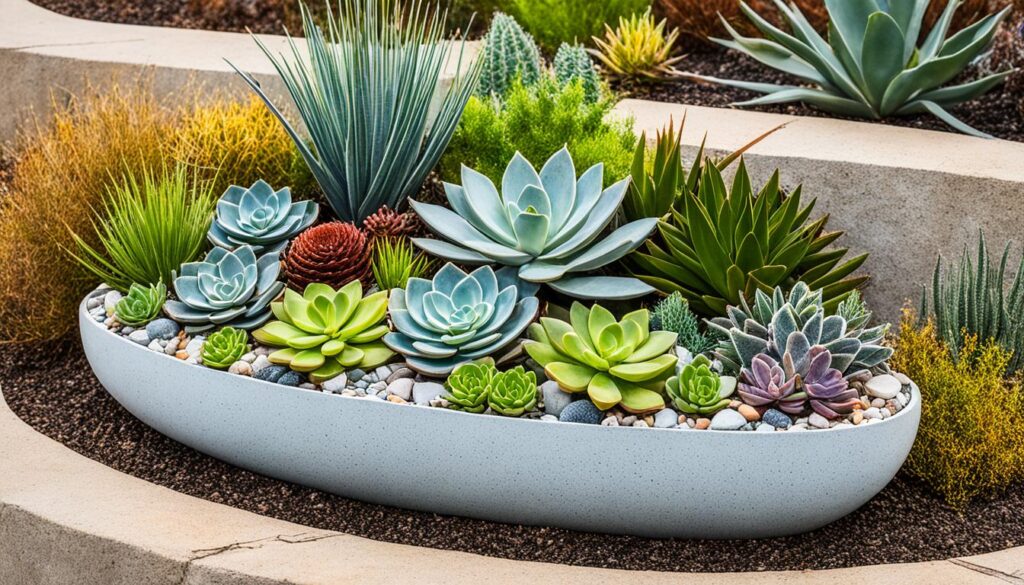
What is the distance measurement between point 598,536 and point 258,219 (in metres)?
1.74

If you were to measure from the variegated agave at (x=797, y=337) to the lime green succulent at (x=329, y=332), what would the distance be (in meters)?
1.09

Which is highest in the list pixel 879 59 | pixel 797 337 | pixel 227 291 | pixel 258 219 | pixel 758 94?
pixel 879 59

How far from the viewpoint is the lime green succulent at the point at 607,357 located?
10.8ft

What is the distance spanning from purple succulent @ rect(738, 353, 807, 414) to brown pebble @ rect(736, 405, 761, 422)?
0.02 metres

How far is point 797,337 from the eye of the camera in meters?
3.34

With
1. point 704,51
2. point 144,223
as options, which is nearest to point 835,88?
point 704,51

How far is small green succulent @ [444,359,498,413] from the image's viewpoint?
3324 mm

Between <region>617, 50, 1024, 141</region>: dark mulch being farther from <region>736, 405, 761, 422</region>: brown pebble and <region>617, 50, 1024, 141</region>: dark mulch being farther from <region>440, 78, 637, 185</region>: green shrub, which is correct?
<region>736, 405, 761, 422</region>: brown pebble

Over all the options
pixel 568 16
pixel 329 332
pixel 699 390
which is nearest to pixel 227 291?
pixel 329 332

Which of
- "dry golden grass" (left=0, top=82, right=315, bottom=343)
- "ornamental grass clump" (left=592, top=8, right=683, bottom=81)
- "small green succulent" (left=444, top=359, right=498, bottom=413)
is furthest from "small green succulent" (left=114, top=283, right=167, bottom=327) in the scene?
"ornamental grass clump" (left=592, top=8, right=683, bottom=81)

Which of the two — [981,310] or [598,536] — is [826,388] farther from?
[981,310]

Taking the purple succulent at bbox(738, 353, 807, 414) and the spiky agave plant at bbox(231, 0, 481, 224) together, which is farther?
the spiky agave plant at bbox(231, 0, 481, 224)

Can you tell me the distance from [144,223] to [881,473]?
2.61 m

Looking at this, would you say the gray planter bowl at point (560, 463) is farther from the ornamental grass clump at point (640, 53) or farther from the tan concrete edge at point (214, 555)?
the ornamental grass clump at point (640, 53)
